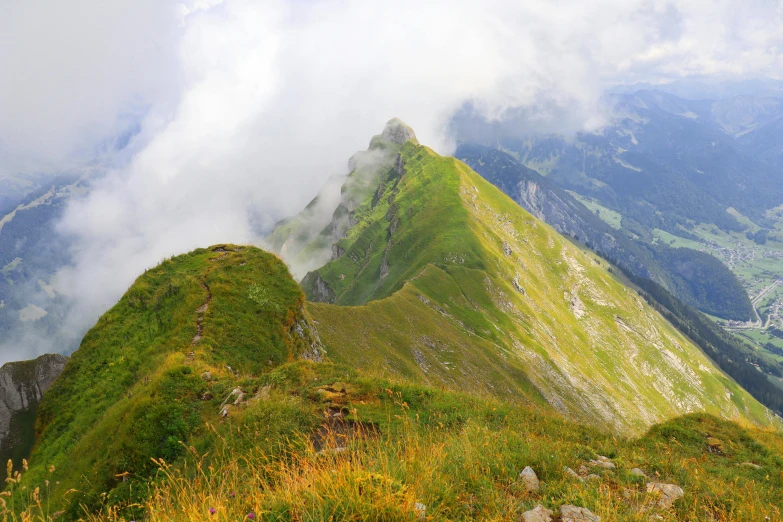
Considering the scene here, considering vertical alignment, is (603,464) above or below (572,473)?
below

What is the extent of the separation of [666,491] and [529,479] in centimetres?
299

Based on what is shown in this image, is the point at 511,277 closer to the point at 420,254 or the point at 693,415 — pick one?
the point at 420,254

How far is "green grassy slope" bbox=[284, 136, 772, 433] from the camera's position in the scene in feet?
210

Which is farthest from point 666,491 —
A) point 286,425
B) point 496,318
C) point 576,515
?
point 496,318

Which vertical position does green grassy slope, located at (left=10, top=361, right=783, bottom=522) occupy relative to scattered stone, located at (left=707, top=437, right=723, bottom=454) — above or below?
above

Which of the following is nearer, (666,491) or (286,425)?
(666,491)

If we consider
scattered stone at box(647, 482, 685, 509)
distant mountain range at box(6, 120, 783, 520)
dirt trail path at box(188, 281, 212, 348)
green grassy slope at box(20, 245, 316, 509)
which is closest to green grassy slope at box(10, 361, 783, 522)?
distant mountain range at box(6, 120, 783, 520)

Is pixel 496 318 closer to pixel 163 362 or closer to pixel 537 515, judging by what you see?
pixel 163 362

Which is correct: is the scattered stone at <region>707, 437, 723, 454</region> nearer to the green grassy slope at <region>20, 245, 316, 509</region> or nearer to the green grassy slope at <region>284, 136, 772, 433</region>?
the green grassy slope at <region>20, 245, 316, 509</region>

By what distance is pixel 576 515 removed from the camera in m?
5.99

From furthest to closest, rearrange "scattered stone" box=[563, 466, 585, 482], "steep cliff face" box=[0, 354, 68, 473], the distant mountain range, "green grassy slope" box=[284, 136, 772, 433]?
"green grassy slope" box=[284, 136, 772, 433] → "steep cliff face" box=[0, 354, 68, 473] → "scattered stone" box=[563, 466, 585, 482] → the distant mountain range

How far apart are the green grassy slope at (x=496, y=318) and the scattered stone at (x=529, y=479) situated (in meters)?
32.2

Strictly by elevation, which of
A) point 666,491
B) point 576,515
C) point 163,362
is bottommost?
point 666,491

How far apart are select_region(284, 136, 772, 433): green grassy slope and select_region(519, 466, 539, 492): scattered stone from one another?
106 feet
